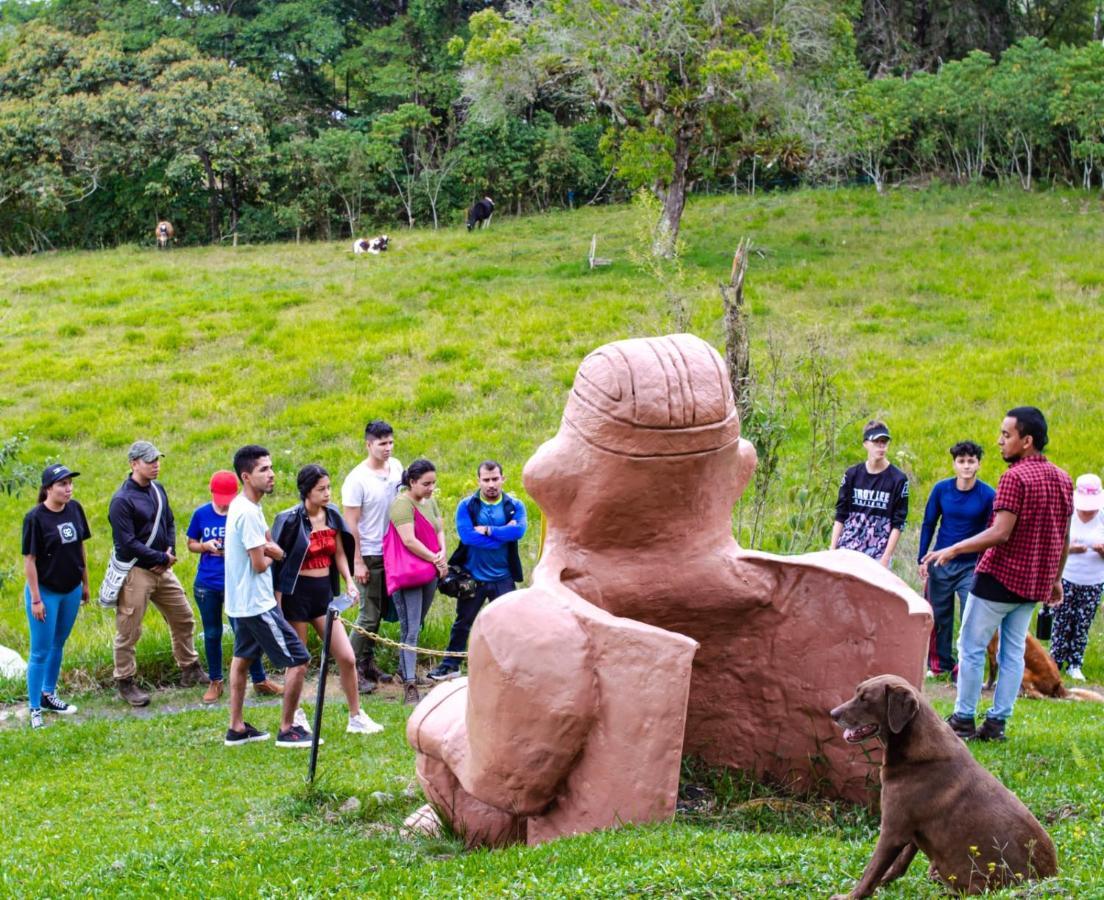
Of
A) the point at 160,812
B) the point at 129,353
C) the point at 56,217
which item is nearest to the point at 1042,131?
the point at 129,353

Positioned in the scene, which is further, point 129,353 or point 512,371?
point 129,353

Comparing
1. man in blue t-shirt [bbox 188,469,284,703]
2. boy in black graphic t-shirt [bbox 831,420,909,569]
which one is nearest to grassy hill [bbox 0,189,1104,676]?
boy in black graphic t-shirt [bbox 831,420,909,569]

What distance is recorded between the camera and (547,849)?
5418mm

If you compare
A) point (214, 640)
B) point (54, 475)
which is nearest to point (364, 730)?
point (214, 640)

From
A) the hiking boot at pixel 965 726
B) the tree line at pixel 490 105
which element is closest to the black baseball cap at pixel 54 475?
the hiking boot at pixel 965 726

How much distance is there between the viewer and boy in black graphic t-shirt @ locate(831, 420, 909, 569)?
10.0 m

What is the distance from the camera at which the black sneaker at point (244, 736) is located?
28.7 ft

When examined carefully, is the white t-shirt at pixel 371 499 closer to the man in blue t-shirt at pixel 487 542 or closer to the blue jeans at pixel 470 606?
the man in blue t-shirt at pixel 487 542

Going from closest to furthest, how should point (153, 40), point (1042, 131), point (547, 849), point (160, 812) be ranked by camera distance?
point (547, 849)
point (160, 812)
point (1042, 131)
point (153, 40)

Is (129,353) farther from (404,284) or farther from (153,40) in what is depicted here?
(153,40)

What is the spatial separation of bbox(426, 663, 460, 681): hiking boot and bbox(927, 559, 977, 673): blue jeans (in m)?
3.71

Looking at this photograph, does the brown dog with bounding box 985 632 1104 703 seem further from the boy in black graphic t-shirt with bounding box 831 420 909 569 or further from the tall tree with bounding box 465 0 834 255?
the tall tree with bounding box 465 0 834 255

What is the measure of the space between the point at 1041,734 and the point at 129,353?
1684cm

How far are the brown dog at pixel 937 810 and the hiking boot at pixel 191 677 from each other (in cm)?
714
